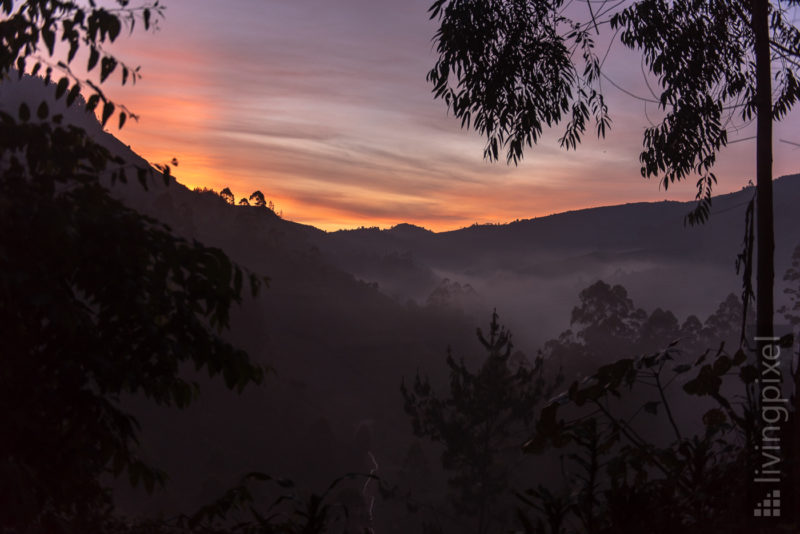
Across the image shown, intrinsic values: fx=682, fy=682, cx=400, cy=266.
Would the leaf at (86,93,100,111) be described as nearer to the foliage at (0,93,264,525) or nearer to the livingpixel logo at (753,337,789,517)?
the foliage at (0,93,264,525)

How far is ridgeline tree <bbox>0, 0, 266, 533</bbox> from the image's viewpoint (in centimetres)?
362

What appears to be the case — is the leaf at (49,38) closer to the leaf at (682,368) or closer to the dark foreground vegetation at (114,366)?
the dark foreground vegetation at (114,366)

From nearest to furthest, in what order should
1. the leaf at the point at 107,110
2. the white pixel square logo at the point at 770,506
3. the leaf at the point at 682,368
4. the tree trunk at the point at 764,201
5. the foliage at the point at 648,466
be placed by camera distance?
the foliage at the point at 648,466
the leaf at the point at 107,110
the white pixel square logo at the point at 770,506
the leaf at the point at 682,368
the tree trunk at the point at 764,201

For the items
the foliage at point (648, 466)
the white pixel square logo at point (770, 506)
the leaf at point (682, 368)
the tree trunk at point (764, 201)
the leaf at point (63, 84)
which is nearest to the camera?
the foliage at point (648, 466)

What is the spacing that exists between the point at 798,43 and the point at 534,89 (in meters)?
3.73

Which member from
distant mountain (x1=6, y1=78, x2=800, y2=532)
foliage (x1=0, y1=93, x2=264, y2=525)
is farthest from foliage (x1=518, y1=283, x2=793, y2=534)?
distant mountain (x1=6, y1=78, x2=800, y2=532)

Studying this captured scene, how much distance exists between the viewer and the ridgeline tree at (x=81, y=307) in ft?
11.9

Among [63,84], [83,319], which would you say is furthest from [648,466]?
[63,84]

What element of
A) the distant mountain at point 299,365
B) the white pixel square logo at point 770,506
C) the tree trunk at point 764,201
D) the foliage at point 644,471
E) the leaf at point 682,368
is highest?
the tree trunk at point 764,201

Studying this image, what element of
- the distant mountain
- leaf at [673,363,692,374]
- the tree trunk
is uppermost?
the tree trunk

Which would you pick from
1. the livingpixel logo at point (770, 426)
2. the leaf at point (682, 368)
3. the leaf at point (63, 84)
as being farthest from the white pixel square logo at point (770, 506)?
the leaf at point (63, 84)

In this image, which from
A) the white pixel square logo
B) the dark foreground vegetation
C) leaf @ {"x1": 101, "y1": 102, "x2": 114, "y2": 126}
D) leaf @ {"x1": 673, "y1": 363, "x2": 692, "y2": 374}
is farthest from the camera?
leaf @ {"x1": 673, "y1": 363, "x2": 692, "y2": 374}

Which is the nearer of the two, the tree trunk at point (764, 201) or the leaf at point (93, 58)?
the leaf at point (93, 58)

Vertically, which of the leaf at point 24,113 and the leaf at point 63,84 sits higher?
the leaf at point 63,84
